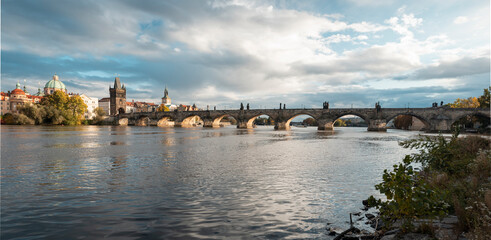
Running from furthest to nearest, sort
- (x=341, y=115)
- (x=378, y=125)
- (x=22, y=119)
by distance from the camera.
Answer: (x=22, y=119) → (x=341, y=115) → (x=378, y=125)

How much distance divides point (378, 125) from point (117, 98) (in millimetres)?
138540

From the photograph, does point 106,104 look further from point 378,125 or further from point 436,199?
point 436,199

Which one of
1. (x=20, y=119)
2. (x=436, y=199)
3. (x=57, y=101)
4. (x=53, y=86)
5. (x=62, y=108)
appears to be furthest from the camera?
(x=53, y=86)

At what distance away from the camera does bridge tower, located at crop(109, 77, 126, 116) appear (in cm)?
15262

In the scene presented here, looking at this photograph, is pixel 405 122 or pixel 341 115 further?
pixel 405 122

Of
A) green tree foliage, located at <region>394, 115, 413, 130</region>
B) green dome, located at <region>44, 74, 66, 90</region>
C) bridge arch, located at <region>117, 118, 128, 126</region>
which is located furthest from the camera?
green dome, located at <region>44, 74, 66, 90</region>

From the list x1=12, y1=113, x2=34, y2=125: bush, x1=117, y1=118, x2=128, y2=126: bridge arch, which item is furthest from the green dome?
x1=12, y1=113, x2=34, y2=125: bush

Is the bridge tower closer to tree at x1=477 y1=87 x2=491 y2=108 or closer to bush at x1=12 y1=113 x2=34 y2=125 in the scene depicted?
bush at x1=12 y1=113 x2=34 y2=125

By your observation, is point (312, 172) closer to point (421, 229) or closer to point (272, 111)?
point (421, 229)

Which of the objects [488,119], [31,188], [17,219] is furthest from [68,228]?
[488,119]

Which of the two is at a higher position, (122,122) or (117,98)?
(117,98)

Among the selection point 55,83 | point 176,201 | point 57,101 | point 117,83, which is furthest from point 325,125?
point 55,83

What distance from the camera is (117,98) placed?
153250mm

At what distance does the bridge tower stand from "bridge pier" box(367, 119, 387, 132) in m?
134
